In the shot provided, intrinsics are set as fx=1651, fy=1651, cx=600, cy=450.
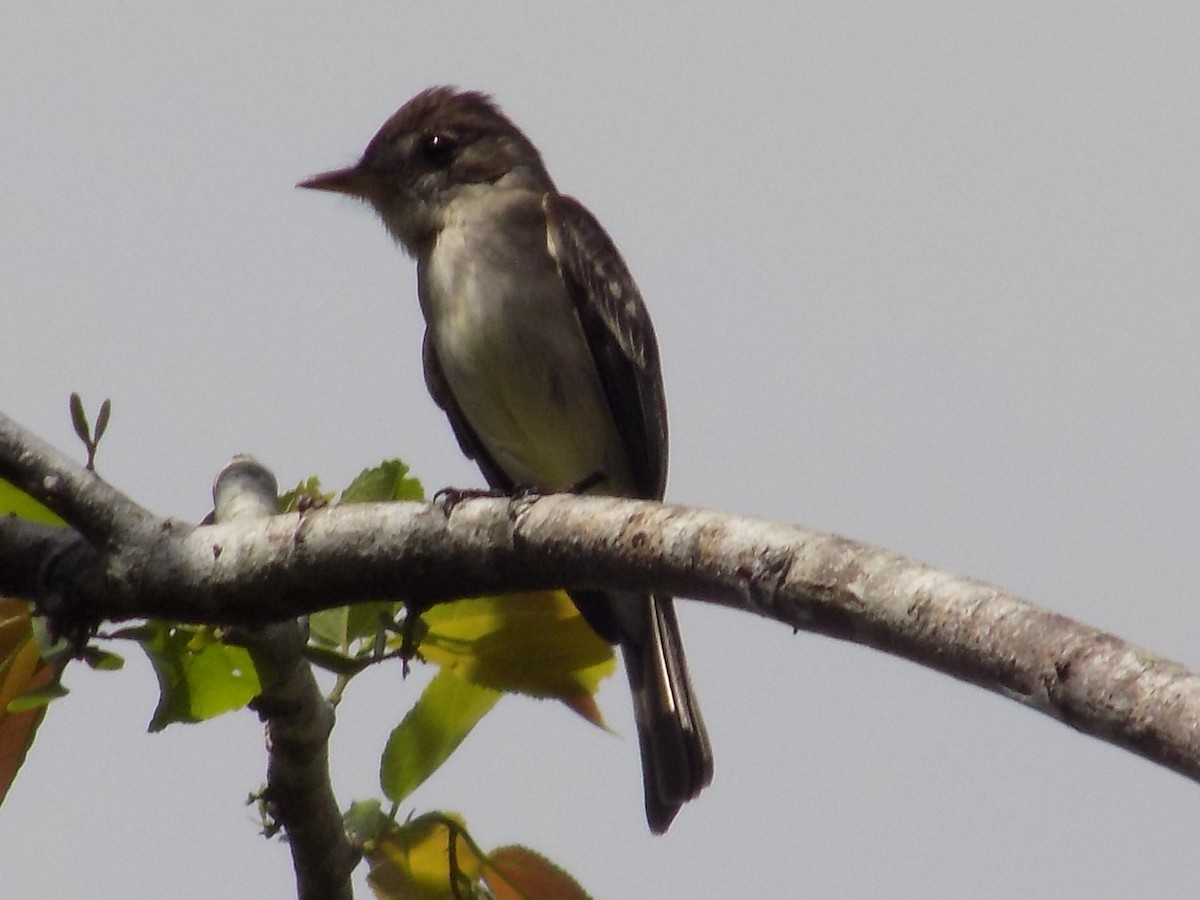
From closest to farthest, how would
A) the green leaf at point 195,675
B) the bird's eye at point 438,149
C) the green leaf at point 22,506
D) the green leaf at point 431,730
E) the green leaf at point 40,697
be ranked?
the green leaf at point 40,697 → the green leaf at point 195,675 → the green leaf at point 22,506 → the green leaf at point 431,730 → the bird's eye at point 438,149

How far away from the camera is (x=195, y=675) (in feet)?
9.42

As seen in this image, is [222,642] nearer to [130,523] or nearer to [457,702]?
[130,523]

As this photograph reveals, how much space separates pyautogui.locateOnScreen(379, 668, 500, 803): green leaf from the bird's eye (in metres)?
2.71

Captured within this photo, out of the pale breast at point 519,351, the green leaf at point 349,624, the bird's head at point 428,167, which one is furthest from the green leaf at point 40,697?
the bird's head at point 428,167

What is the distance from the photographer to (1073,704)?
6.08ft

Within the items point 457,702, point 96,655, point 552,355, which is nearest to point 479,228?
point 552,355

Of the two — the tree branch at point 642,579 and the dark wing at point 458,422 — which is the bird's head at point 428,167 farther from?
the tree branch at point 642,579

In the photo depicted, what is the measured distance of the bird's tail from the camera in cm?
457

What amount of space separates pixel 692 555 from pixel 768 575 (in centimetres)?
18

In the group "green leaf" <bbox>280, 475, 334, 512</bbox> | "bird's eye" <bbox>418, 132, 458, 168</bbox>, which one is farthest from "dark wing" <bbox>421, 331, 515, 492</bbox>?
"green leaf" <bbox>280, 475, 334, 512</bbox>

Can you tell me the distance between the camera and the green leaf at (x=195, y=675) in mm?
2836

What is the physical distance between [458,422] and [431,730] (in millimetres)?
2437

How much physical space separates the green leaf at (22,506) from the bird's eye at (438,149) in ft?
8.88

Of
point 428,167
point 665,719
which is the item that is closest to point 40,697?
point 665,719
